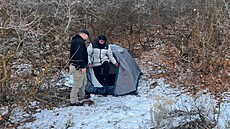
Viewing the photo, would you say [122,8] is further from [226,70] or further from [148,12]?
[226,70]

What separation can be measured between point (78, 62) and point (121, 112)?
4.35ft

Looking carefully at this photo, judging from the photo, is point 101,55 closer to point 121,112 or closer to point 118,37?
point 121,112

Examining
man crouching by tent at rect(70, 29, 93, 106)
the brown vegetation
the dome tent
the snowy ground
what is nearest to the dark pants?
the dome tent

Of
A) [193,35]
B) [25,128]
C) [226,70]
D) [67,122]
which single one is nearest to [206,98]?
[226,70]

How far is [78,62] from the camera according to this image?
6.77 m

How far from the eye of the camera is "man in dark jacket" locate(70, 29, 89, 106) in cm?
675

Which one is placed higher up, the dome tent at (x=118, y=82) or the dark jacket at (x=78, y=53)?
the dark jacket at (x=78, y=53)

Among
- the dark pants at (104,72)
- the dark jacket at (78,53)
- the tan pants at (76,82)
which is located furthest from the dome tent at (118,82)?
the dark jacket at (78,53)

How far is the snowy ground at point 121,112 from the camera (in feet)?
18.9

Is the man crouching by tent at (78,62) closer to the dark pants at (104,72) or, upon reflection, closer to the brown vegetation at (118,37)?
the brown vegetation at (118,37)

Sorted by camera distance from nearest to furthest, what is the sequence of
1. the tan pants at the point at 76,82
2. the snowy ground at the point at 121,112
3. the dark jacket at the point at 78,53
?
the snowy ground at the point at 121,112 → the dark jacket at the point at 78,53 → the tan pants at the point at 76,82

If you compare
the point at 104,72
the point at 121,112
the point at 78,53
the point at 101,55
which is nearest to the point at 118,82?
the point at 104,72

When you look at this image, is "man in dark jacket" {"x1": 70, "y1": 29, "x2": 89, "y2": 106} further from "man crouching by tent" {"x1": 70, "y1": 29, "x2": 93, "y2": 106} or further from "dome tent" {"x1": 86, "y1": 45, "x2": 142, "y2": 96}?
"dome tent" {"x1": 86, "y1": 45, "x2": 142, "y2": 96}

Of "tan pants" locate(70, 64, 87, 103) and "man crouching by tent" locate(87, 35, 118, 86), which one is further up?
"man crouching by tent" locate(87, 35, 118, 86)
